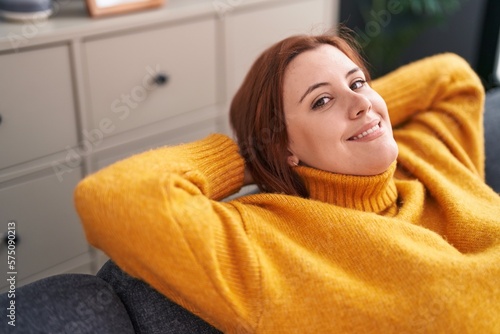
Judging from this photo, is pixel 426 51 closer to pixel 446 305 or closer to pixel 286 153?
pixel 286 153

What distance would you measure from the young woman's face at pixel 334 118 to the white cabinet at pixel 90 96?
822 mm

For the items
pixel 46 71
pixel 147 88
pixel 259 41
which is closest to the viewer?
pixel 46 71

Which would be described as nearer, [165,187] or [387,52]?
[165,187]

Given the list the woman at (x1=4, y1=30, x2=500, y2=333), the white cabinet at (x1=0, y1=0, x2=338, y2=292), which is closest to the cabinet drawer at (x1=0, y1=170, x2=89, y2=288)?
the white cabinet at (x1=0, y1=0, x2=338, y2=292)

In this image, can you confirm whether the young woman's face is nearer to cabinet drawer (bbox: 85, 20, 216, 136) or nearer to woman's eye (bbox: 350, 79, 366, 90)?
woman's eye (bbox: 350, 79, 366, 90)

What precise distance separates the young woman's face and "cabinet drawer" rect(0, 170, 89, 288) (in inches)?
35.1

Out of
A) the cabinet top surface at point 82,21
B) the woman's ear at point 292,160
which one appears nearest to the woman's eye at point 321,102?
the woman's ear at point 292,160

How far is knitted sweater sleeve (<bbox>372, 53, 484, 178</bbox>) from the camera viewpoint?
1.60m

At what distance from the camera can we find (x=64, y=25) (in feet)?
6.11

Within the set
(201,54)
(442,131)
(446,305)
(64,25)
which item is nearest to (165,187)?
(446,305)

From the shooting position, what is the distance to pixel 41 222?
1.91 m

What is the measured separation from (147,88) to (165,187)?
3.46 ft

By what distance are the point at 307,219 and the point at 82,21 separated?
1.07 meters

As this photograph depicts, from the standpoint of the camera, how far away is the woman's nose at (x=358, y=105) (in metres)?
1.26
